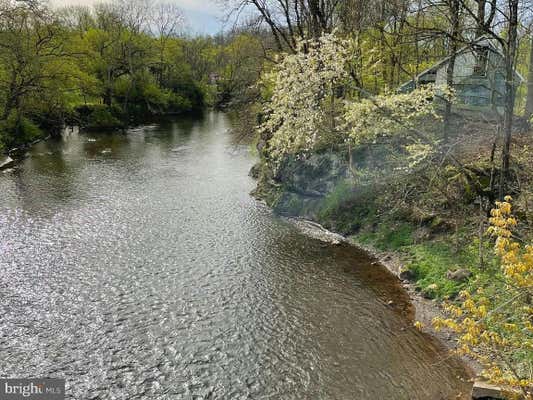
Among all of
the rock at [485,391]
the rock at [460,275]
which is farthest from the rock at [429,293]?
the rock at [485,391]

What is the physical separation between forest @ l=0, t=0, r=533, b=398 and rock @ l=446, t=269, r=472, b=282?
3 cm

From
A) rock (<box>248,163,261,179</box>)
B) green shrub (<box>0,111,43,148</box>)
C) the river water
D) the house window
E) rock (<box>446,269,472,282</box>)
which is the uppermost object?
the house window

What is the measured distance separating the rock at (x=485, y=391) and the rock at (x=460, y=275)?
163 inches

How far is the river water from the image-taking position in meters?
9.20

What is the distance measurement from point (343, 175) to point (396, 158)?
2.37 meters

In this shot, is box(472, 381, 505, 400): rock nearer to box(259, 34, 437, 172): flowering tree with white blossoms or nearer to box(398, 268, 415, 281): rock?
box(398, 268, 415, 281): rock

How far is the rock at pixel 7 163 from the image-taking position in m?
27.5

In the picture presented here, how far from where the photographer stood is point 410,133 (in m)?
17.2

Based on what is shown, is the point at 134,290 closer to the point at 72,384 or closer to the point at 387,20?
the point at 72,384

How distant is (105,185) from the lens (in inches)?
950

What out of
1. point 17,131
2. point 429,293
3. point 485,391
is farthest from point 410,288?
point 17,131

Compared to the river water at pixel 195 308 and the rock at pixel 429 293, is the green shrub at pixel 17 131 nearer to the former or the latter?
the river water at pixel 195 308

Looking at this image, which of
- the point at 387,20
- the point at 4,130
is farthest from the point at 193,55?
the point at 387,20

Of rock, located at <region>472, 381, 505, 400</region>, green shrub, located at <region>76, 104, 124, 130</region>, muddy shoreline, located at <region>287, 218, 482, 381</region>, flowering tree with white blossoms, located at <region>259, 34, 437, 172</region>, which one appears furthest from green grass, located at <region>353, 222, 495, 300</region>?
green shrub, located at <region>76, 104, 124, 130</region>
